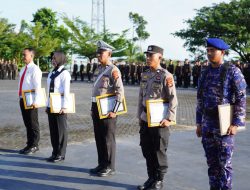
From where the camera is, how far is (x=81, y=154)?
7172mm

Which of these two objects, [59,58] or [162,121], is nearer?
[162,121]

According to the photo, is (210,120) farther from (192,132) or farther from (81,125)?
(81,125)

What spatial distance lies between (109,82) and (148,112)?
1129 mm

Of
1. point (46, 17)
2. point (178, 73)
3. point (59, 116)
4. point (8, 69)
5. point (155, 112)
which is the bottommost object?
point (59, 116)

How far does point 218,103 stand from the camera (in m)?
4.33

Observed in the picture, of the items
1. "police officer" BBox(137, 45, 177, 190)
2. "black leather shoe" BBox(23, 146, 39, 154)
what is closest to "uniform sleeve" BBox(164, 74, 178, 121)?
"police officer" BBox(137, 45, 177, 190)

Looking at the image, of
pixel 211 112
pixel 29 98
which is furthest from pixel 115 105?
pixel 29 98

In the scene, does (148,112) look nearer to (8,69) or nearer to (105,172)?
(105,172)

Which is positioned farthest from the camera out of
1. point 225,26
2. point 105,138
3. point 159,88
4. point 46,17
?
point 46,17

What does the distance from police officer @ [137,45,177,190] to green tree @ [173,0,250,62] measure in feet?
101

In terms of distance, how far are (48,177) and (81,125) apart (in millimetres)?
4684

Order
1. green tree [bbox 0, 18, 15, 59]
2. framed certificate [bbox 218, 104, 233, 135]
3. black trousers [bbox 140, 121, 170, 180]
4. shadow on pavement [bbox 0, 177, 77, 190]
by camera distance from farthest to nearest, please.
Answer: green tree [bbox 0, 18, 15, 59], shadow on pavement [bbox 0, 177, 77, 190], black trousers [bbox 140, 121, 170, 180], framed certificate [bbox 218, 104, 233, 135]

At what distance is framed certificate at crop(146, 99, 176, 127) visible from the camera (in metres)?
5.04

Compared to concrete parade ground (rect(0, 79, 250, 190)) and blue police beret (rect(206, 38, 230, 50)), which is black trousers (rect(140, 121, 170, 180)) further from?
blue police beret (rect(206, 38, 230, 50))
